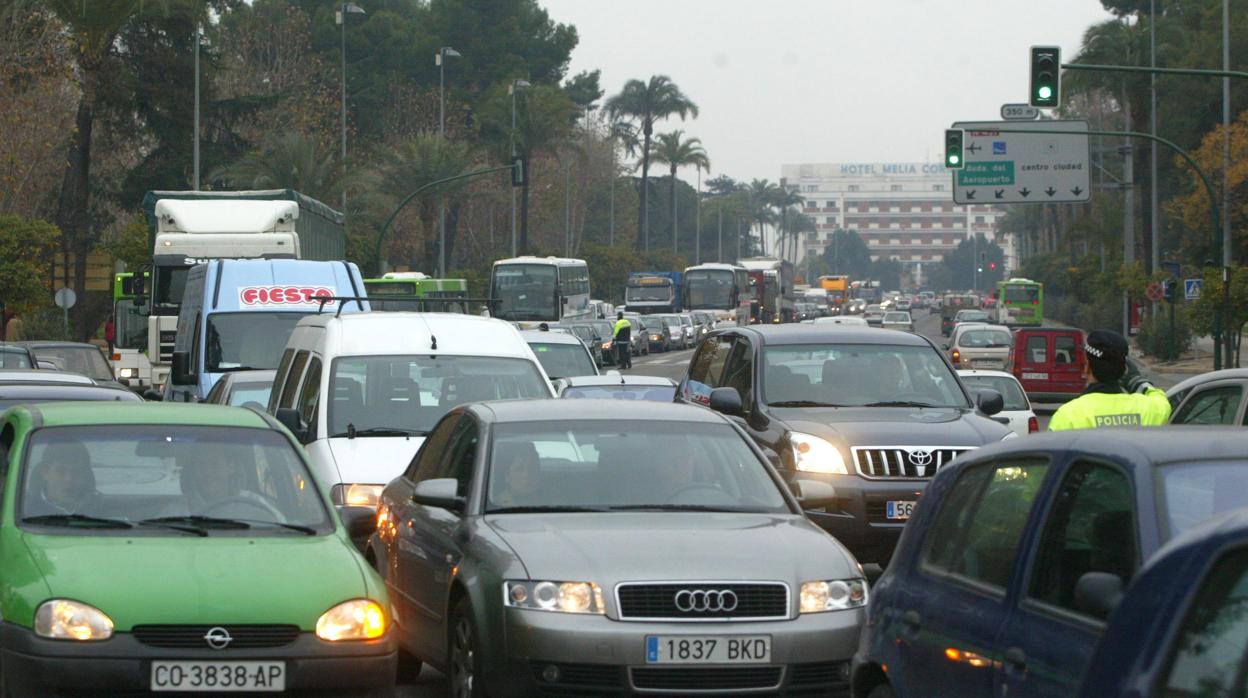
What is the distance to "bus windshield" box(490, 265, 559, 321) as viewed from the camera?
58969mm

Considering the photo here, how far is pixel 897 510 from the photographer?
480 inches

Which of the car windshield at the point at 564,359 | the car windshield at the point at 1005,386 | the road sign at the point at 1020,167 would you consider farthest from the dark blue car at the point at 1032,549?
the road sign at the point at 1020,167

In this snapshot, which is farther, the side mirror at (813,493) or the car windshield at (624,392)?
the car windshield at (624,392)

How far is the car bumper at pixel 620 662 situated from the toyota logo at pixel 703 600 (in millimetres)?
58

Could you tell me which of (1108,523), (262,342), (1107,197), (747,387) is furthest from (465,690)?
(1107,197)

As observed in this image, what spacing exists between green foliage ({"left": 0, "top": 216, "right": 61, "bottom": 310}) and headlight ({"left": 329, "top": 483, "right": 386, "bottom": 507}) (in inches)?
1376

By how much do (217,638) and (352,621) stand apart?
1.79ft

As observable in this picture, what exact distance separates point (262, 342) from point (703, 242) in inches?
6652

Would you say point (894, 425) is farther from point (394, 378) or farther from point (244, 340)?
point (244, 340)

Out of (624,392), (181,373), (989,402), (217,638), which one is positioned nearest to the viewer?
(217,638)

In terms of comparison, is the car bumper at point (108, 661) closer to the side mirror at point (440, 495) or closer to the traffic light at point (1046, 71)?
the side mirror at point (440, 495)

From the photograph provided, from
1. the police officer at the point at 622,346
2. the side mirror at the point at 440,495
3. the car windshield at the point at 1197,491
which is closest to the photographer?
the car windshield at the point at 1197,491

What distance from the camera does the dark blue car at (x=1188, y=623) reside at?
302 centimetres

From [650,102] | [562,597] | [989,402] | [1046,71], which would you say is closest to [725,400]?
[989,402]
